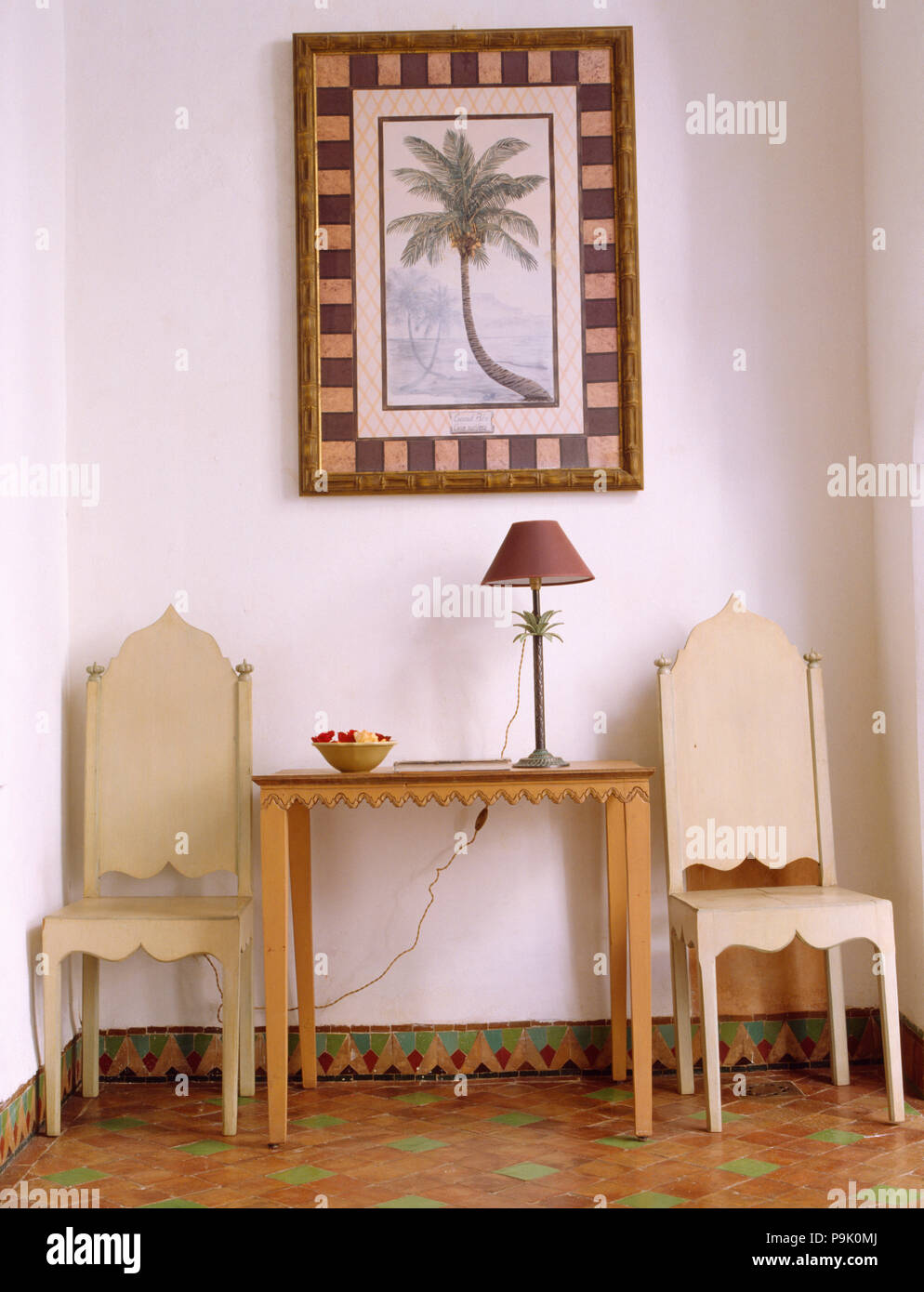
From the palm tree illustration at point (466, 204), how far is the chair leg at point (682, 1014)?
220cm

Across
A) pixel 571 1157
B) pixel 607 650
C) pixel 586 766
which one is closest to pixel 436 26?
pixel 607 650

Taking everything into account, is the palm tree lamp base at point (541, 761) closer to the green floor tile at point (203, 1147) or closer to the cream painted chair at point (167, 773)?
the cream painted chair at point (167, 773)

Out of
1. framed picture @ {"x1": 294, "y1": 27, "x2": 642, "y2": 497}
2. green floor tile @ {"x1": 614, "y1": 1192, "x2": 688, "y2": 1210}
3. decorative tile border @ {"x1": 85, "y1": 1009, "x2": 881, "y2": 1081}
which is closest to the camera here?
green floor tile @ {"x1": 614, "y1": 1192, "x2": 688, "y2": 1210}

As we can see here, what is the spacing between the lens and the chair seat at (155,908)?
3.10m

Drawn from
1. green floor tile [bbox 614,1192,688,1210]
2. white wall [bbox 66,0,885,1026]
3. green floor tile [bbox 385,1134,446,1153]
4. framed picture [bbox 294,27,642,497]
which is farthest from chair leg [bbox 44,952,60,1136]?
framed picture [bbox 294,27,642,497]

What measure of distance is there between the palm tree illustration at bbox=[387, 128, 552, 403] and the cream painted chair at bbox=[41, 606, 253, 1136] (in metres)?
1.45

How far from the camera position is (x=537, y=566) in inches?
128

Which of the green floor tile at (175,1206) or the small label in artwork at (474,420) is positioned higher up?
the small label in artwork at (474,420)

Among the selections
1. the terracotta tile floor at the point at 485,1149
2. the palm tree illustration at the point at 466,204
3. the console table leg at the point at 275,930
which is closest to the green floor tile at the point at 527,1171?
the terracotta tile floor at the point at 485,1149

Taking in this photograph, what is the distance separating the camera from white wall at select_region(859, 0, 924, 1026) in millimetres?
3312

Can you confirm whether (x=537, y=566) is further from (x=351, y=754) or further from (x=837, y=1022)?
(x=837, y=1022)

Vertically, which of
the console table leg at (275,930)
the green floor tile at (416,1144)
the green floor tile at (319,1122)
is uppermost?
the console table leg at (275,930)

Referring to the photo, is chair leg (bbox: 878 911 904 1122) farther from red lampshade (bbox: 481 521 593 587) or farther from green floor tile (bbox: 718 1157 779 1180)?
red lampshade (bbox: 481 521 593 587)

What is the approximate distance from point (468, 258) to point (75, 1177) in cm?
285
